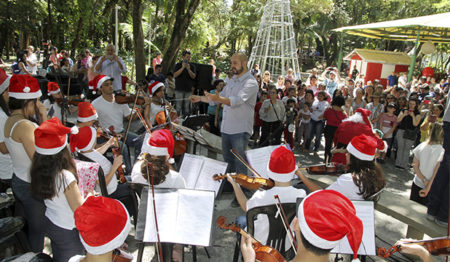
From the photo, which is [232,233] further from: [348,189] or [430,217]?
[430,217]

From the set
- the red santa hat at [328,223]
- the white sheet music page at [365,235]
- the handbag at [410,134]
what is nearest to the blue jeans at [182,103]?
the handbag at [410,134]

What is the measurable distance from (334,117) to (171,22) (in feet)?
39.1

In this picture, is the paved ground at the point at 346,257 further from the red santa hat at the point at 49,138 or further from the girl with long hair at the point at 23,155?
the red santa hat at the point at 49,138

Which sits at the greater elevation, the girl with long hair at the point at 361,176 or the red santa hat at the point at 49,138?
the red santa hat at the point at 49,138

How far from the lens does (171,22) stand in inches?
634

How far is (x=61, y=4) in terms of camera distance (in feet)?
54.6

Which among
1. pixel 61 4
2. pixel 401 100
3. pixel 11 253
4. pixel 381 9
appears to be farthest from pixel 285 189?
pixel 381 9

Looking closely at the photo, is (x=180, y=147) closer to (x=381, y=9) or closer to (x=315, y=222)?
(x=315, y=222)

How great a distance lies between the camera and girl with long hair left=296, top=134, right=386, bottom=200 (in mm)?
3039

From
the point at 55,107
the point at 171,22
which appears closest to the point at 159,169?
the point at 55,107

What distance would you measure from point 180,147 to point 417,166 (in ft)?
12.1

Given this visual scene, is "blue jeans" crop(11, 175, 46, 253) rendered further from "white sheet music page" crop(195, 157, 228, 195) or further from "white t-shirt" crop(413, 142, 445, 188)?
"white t-shirt" crop(413, 142, 445, 188)

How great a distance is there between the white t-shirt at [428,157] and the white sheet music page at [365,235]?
2.49 metres

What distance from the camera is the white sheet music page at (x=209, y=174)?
3469mm
